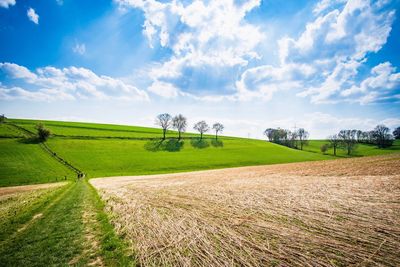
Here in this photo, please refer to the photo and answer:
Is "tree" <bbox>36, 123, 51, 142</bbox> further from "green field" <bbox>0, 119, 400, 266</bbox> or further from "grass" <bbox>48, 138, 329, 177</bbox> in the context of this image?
"grass" <bbox>48, 138, 329, 177</bbox>

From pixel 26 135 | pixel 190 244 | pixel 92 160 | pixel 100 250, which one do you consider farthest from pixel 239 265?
pixel 26 135

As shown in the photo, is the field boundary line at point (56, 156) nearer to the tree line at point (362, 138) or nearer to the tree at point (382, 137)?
the tree line at point (362, 138)

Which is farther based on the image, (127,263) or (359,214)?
(359,214)

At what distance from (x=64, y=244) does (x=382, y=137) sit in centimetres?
15392

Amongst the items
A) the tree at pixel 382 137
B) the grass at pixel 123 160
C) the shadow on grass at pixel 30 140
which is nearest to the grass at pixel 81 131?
the shadow on grass at pixel 30 140

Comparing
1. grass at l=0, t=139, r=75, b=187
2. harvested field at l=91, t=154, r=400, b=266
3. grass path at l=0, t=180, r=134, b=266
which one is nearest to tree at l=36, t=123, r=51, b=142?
grass at l=0, t=139, r=75, b=187

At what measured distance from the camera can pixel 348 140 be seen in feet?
316

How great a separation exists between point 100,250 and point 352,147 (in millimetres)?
118674

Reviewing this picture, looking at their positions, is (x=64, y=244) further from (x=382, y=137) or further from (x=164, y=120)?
(x=382, y=137)

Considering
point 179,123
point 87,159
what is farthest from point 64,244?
point 179,123

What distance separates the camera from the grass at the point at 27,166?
3548cm

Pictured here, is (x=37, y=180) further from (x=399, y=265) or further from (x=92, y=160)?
(x=399, y=265)

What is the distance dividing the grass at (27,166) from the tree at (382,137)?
151241 millimetres

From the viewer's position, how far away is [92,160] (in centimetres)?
5166
